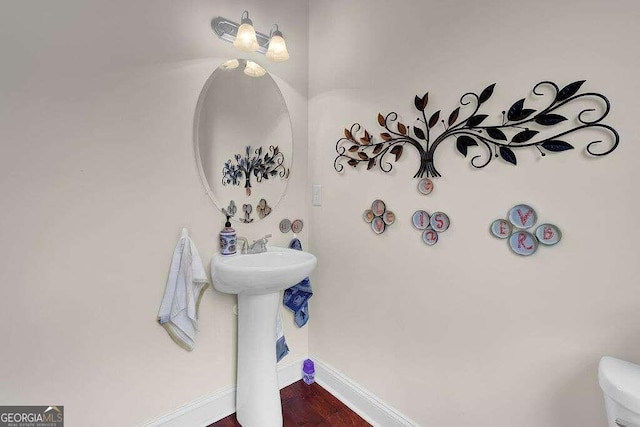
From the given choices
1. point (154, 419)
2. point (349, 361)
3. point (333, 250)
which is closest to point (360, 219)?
point (333, 250)

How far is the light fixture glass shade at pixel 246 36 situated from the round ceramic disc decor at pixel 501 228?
4.25ft

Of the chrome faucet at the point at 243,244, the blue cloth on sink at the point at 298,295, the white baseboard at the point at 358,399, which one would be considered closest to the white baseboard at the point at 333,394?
the white baseboard at the point at 358,399

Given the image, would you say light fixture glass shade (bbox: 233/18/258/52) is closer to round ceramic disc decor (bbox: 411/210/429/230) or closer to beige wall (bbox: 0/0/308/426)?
beige wall (bbox: 0/0/308/426)

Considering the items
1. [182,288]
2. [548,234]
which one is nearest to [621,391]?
[548,234]

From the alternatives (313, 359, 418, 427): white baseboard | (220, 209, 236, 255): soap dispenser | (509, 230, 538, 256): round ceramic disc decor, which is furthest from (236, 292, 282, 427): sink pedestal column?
(509, 230, 538, 256): round ceramic disc decor

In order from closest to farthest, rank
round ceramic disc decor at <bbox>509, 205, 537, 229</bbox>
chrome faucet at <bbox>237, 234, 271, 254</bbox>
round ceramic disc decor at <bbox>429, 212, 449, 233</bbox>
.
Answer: round ceramic disc decor at <bbox>509, 205, 537, 229</bbox>
round ceramic disc decor at <bbox>429, 212, 449, 233</bbox>
chrome faucet at <bbox>237, 234, 271, 254</bbox>

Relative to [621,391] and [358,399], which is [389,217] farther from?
[358,399]

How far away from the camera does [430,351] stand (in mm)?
1225

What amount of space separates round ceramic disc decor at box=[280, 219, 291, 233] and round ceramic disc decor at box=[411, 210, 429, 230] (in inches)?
29.3

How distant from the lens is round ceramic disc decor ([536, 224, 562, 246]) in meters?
0.89

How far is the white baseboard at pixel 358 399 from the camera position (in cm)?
136

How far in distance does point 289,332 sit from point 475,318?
109 centimetres

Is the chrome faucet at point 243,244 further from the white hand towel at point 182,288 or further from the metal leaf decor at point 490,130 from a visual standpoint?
the metal leaf decor at point 490,130

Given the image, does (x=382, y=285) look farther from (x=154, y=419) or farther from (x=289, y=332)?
(x=154, y=419)
